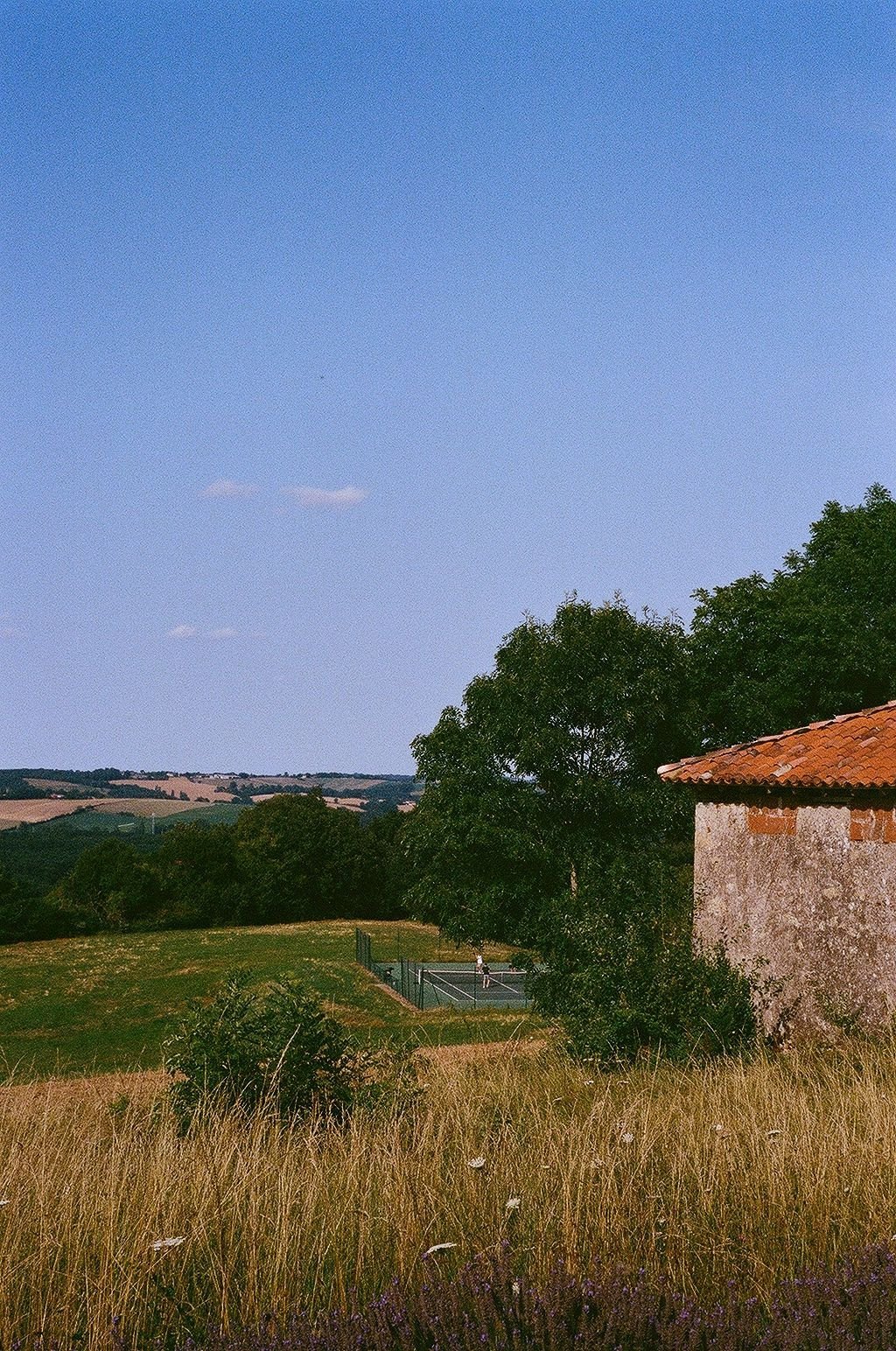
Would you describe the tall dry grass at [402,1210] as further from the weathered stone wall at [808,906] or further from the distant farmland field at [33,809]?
the distant farmland field at [33,809]

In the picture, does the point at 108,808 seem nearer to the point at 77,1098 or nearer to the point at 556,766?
the point at 556,766

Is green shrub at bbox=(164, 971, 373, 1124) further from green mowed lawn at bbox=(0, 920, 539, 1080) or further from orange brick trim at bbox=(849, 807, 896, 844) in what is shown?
green mowed lawn at bbox=(0, 920, 539, 1080)

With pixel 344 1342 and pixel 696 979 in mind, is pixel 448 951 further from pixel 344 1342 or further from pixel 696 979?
pixel 344 1342

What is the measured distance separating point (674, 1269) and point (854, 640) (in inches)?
941

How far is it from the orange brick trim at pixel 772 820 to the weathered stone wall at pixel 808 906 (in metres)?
0.01

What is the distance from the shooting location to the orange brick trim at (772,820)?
523 inches

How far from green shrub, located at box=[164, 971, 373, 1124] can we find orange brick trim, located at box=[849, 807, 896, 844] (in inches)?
248

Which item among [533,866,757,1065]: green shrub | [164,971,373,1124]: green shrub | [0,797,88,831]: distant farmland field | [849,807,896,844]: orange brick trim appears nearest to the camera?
[164,971,373,1124]: green shrub

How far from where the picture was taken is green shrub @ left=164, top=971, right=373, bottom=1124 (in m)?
8.43

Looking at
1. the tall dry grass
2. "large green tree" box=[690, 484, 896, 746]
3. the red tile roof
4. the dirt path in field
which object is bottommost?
the dirt path in field

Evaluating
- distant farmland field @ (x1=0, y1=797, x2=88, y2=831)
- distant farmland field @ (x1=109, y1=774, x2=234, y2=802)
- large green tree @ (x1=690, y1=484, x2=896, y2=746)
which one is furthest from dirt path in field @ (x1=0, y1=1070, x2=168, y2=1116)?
distant farmland field @ (x1=109, y1=774, x2=234, y2=802)

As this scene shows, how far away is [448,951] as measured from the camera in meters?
56.0

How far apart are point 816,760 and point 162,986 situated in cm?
3518

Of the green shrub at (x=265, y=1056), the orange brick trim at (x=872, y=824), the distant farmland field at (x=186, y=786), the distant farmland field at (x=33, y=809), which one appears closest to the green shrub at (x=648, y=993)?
the orange brick trim at (x=872, y=824)
